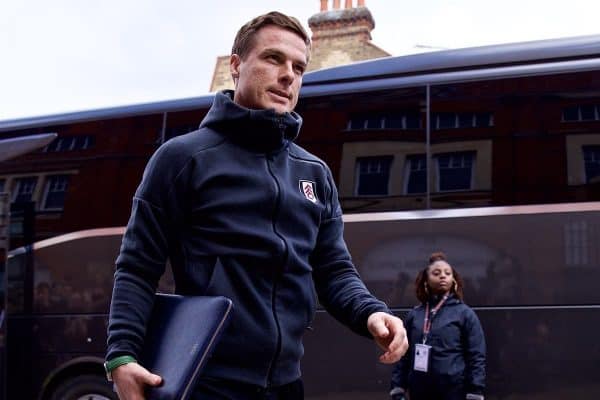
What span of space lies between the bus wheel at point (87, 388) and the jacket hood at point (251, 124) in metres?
4.93

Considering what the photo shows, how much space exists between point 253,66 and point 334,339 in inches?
161

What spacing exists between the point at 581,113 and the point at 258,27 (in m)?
3.88

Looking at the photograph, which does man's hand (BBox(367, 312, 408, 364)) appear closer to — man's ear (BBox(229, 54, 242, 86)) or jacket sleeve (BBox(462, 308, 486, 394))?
man's ear (BBox(229, 54, 242, 86))

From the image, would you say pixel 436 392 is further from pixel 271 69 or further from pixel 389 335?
pixel 271 69

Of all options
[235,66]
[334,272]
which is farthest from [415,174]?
[235,66]

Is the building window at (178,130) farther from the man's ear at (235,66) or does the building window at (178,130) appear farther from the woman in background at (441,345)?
the man's ear at (235,66)

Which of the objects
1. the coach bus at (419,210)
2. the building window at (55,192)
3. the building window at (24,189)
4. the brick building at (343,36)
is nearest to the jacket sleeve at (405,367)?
the coach bus at (419,210)

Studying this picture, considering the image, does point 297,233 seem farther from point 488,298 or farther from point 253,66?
point 488,298

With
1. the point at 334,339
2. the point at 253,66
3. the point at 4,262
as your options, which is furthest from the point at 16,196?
the point at 253,66

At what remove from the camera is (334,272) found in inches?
79.5

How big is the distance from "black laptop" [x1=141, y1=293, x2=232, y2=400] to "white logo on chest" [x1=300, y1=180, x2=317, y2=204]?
367mm

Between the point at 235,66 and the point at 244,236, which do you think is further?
the point at 235,66

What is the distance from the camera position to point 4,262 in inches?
265

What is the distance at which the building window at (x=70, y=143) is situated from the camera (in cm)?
666
